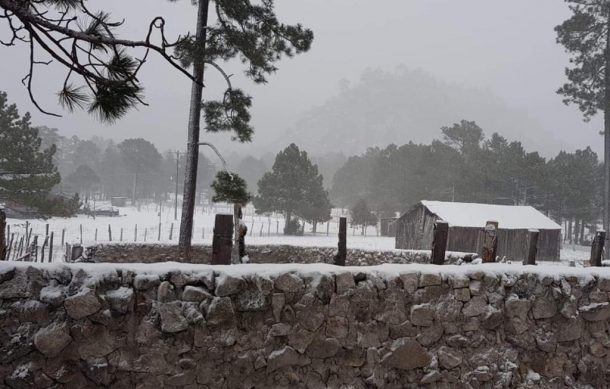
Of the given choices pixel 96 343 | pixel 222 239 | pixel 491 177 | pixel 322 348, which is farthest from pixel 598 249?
pixel 491 177

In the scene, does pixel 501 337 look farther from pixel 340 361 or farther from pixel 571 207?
pixel 571 207

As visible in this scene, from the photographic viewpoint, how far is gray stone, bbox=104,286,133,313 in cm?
367

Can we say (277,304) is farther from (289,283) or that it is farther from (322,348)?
(322,348)

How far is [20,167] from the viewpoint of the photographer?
2247 cm

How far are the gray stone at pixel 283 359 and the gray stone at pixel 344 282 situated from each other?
30.4 inches

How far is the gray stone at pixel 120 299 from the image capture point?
12.0ft

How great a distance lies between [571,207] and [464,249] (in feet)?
78.4

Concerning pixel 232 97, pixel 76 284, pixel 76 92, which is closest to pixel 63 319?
pixel 76 284

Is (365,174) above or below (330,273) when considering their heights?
above

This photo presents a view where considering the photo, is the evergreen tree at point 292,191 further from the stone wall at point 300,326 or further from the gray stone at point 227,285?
the gray stone at point 227,285

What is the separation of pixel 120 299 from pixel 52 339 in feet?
2.02

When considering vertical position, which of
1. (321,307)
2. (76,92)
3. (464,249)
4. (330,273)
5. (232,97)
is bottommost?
(464,249)

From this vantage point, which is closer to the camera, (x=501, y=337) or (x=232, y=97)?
(x=501, y=337)

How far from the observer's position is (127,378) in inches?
147
